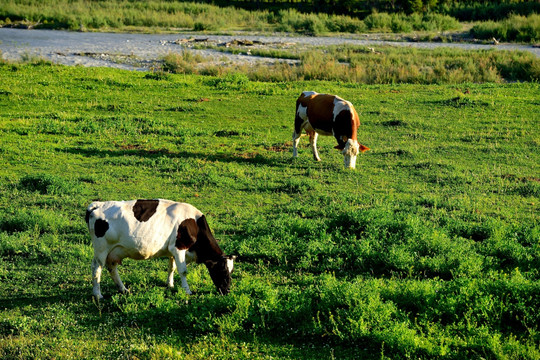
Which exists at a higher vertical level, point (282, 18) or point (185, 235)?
point (282, 18)

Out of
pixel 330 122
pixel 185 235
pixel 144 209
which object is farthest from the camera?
pixel 330 122

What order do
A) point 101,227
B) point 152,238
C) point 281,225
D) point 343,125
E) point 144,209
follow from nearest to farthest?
point 101,227, point 152,238, point 144,209, point 281,225, point 343,125

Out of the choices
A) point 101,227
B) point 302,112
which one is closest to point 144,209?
point 101,227

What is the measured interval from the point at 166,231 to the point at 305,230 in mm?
3289

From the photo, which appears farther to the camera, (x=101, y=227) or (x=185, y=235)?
(x=185, y=235)

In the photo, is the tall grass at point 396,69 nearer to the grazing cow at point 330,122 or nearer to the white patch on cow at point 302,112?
the white patch on cow at point 302,112

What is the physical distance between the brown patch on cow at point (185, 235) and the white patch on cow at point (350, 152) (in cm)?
758

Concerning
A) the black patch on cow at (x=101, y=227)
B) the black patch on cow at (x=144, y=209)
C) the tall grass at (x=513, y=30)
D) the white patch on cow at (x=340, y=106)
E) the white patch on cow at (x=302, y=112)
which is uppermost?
the tall grass at (x=513, y=30)

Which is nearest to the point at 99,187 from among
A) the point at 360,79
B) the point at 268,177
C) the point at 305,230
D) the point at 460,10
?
the point at 268,177

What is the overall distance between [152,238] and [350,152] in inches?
321

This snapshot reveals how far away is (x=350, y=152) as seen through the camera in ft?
50.7

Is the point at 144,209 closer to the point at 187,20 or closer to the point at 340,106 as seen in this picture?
the point at 340,106

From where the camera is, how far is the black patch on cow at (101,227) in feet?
27.0

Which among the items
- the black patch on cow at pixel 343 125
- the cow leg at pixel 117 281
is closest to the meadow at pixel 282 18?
the black patch on cow at pixel 343 125
